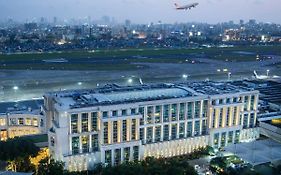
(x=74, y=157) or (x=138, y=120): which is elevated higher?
(x=138, y=120)

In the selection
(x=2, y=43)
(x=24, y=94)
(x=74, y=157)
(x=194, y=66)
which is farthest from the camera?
(x=2, y=43)

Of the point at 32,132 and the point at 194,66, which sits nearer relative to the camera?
the point at 32,132

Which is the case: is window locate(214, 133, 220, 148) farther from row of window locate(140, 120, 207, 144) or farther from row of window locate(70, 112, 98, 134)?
row of window locate(70, 112, 98, 134)

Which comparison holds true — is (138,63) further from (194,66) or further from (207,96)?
(207,96)

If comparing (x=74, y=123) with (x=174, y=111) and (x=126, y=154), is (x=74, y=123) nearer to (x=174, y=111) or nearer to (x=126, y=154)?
(x=126, y=154)

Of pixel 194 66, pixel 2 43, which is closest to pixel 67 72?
pixel 194 66

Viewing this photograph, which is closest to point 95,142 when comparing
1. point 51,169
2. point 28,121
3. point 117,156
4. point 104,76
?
point 117,156
